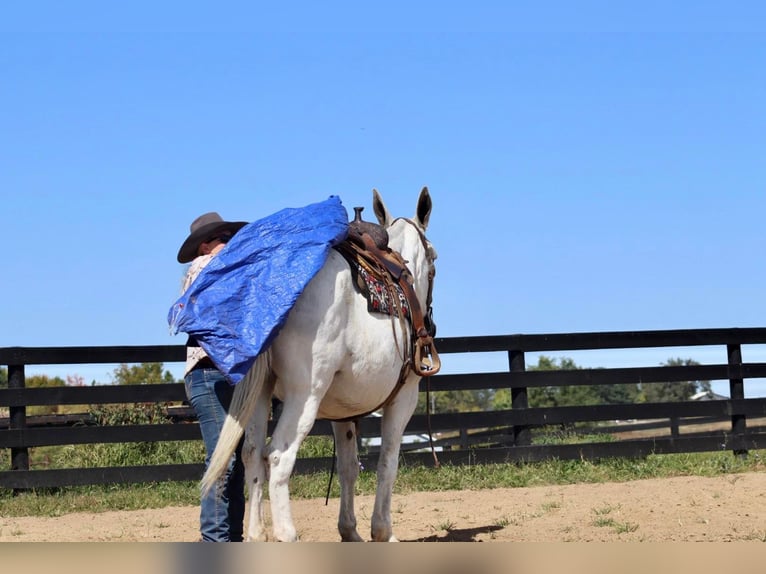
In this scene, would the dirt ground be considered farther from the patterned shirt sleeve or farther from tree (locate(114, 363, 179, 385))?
tree (locate(114, 363, 179, 385))

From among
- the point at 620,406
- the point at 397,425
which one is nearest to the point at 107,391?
the point at 397,425

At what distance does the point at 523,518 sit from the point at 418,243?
2419mm

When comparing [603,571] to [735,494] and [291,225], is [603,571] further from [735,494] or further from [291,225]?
[735,494]

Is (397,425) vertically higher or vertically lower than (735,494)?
higher

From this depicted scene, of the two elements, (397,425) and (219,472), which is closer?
(219,472)

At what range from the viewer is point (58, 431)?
28.3 ft

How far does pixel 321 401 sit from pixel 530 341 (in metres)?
5.34

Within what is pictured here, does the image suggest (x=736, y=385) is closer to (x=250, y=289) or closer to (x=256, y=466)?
(x=256, y=466)

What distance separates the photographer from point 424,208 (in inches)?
247

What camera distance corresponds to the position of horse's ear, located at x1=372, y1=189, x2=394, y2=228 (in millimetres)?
6371

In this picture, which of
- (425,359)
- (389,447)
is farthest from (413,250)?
(389,447)

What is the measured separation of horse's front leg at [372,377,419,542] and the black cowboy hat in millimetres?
1479

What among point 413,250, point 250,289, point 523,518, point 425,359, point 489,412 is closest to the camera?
point 250,289

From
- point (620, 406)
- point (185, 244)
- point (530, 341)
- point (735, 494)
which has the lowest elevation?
point (735, 494)
